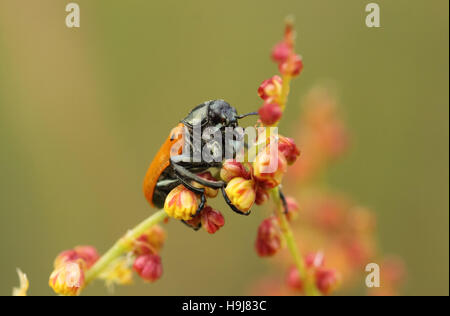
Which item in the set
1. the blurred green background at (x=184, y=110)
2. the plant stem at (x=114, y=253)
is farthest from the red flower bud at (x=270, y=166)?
the blurred green background at (x=184, y=110)

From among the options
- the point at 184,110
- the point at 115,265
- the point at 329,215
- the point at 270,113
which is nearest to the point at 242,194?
the point at 270,113

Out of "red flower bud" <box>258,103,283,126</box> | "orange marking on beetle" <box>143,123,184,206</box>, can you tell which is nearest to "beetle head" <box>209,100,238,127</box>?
"orange marking on beetle" <box>143,123,184,206</box>

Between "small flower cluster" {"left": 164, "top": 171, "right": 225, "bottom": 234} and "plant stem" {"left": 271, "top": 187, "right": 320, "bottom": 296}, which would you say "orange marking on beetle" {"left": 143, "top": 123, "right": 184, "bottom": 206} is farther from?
"plant stem" {"left": 271, "top": 187, "right": 320, "bottom": 296}

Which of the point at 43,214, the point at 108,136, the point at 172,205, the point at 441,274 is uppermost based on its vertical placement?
the point at 108,136

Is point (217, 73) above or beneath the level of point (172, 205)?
above

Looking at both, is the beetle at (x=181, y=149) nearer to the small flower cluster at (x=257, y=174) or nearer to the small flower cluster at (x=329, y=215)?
the small flower cluster at (x=257, y=174)

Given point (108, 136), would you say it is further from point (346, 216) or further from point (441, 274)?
point (441, 274)

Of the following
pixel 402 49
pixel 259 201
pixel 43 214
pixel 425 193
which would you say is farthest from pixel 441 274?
pixel 43 214
